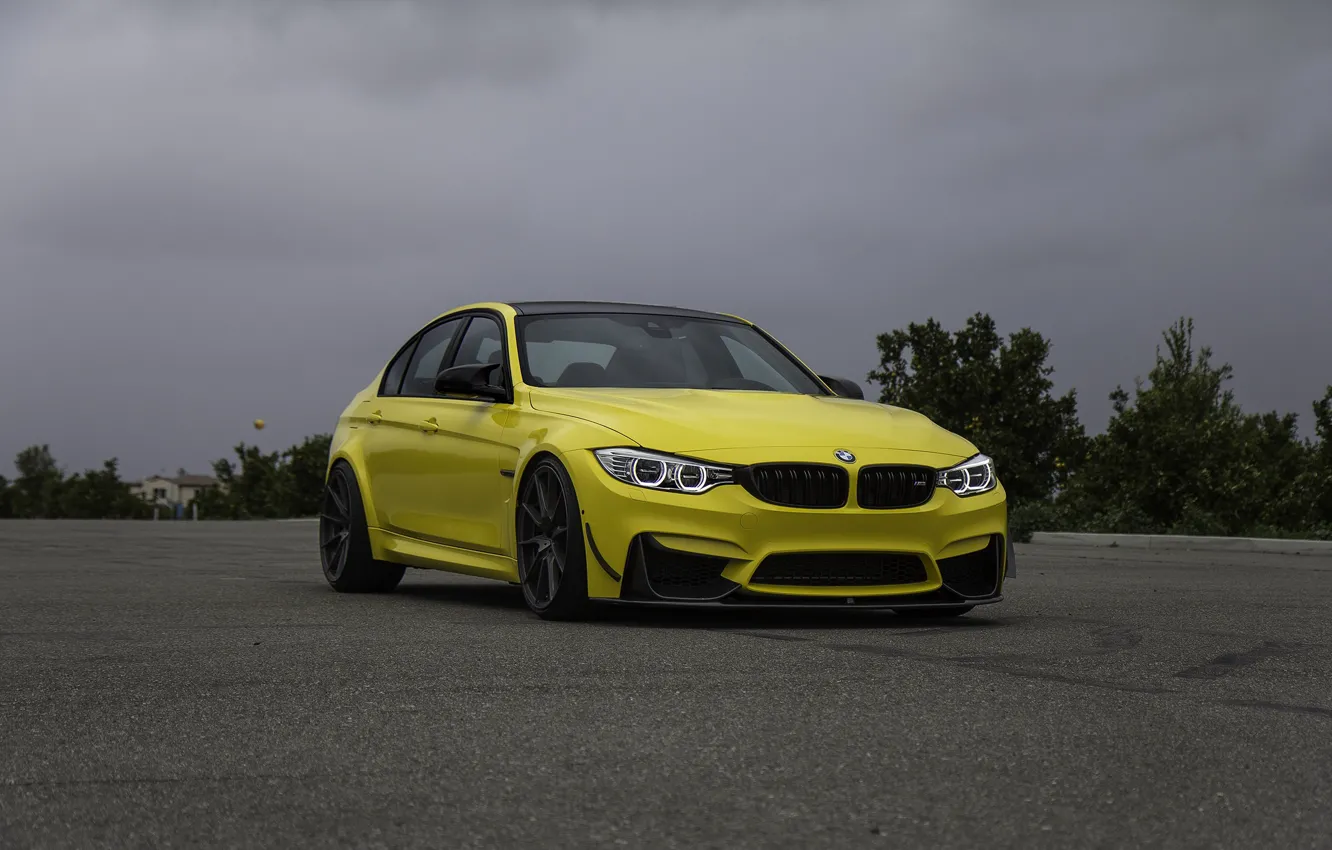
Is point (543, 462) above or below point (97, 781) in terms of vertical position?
above

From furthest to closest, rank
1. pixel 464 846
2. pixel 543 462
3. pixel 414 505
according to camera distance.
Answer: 1. pixel 414 505
2. pixel 543 462
3. pixel 464 846

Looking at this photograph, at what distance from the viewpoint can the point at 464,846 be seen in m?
3.37

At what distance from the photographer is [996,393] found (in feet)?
159

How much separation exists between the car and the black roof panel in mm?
21

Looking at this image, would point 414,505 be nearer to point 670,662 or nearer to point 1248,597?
point 670,662

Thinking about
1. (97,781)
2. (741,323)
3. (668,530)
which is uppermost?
(741,323)

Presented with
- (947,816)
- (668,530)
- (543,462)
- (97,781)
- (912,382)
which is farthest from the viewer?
(912,382)

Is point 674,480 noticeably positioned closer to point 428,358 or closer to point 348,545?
point 428,358

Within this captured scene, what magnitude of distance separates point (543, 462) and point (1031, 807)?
464cm

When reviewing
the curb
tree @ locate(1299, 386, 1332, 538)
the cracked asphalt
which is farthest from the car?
tree @ locate(1299, 386, 1332, 538)

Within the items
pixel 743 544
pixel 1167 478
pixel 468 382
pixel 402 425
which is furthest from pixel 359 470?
pixel 1167 478

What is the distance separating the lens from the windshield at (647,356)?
9.02 m

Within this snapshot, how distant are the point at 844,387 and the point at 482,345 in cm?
194

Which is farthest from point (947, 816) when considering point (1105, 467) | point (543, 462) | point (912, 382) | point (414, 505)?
point (912, 382)
